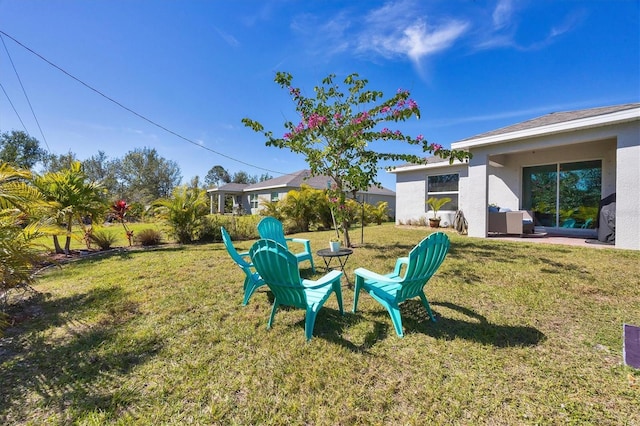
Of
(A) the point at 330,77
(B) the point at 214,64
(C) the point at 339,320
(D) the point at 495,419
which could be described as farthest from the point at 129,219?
(D) the point at 495,419

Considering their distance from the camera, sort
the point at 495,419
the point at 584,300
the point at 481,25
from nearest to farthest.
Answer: the point at 495,419
the point at 584,300
the point at 481,25

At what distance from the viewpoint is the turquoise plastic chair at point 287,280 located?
273 cm

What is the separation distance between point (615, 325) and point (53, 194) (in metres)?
11.4

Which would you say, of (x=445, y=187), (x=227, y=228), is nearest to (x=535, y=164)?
(x=445, y=187)

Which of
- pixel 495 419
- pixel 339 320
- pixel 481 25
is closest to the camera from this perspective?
pixel 495 419

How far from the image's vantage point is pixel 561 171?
9.88 metres

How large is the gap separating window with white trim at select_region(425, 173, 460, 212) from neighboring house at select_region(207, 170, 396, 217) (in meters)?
7.05

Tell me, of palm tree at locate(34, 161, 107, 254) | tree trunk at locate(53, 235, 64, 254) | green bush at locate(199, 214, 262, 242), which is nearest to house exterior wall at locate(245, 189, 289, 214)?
green bush at locate(199, 214, 262, 242)

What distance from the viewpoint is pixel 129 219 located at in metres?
21.3

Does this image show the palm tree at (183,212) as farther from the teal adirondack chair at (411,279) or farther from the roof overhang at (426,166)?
the roof overhang at (426,166)

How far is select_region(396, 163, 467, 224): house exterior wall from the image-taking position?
13.2 metres

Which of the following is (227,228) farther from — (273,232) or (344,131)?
(344,131)

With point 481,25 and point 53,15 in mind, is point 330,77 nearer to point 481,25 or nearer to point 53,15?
point 481,25

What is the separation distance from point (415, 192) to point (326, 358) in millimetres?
13328
